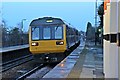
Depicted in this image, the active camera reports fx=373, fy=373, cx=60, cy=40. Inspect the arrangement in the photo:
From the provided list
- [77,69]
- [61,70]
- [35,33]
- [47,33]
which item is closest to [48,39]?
[47,33]

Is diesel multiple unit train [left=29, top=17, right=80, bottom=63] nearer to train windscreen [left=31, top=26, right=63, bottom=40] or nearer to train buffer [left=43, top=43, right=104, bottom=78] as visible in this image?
train windscreen [left=31, top=26, right=63, bottom=40]

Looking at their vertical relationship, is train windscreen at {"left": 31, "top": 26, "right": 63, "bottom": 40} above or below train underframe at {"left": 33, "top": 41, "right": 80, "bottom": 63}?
above

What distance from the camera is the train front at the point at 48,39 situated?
2216 centimetres

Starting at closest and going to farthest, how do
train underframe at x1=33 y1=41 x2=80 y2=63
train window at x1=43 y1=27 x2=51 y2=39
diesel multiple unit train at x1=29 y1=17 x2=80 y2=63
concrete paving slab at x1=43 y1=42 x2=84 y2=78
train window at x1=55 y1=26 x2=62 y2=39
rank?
A: concrete paving slab at x1=43 y1=42 x2=84 y2=78 → train underframe at x1=33 y1=41 x2=80 y2=63 → diesel multiple unit train at x1=29 y1=17 x2=80 y2=63 → train window at x1=55 y1=26 x2=62 y2=39 → train window at x1=43 y1=27 x2=51 y2=39

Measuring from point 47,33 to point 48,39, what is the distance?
47cm

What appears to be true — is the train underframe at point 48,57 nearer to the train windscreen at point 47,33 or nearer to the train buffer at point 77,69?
the train buffer at point 77,69

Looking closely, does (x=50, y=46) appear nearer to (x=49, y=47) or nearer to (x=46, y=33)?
(x=49, y=47)

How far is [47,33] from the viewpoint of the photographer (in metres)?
22.6

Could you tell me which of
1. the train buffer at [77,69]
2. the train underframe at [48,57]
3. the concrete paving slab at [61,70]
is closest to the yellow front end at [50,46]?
the train underframe at [48,57]

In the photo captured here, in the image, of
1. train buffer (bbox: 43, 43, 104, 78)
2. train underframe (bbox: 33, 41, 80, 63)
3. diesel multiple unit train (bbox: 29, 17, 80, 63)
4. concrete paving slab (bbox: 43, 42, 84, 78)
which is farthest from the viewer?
diesel multiple unit train (bbox: 29, 17, 80, 63)

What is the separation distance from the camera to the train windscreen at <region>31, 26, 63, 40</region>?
22406 millimetres

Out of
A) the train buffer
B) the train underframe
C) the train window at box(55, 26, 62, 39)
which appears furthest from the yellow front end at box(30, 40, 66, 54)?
the train buffer

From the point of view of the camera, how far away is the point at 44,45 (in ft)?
73.0

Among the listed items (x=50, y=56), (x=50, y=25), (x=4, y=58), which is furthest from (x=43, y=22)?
(x=4, y=58)
